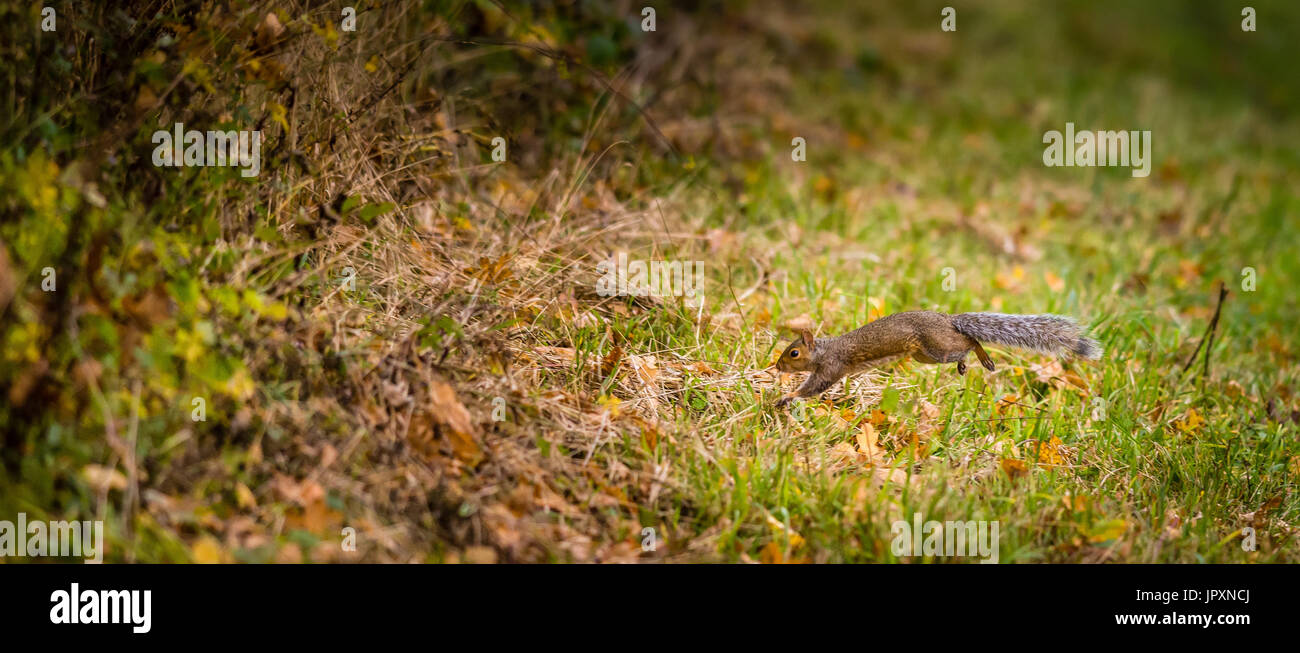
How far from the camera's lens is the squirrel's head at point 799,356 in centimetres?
447

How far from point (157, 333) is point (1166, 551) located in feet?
12.0

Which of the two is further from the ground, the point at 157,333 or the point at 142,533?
the point at 157,333

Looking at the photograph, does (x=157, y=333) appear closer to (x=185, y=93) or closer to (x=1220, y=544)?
(x=185, y=93)

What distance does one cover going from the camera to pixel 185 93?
403cm

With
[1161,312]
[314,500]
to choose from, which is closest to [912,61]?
[1161,312]

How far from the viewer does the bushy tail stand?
173 inches
